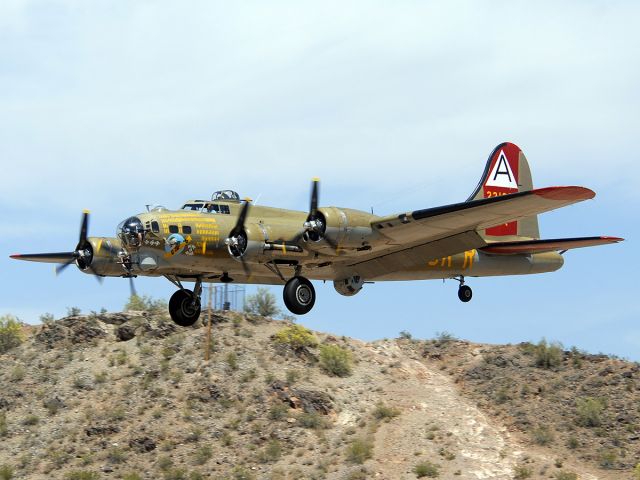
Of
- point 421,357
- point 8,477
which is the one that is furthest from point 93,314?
point 421,357

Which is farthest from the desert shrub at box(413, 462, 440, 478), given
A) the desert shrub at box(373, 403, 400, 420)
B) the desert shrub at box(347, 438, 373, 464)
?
the desert shrub at box(373, 403, 400, 420)

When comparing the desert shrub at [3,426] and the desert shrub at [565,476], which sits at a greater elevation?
the desert shrub at [3,426]

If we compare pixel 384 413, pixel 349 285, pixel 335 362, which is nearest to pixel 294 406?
pixel 384 413

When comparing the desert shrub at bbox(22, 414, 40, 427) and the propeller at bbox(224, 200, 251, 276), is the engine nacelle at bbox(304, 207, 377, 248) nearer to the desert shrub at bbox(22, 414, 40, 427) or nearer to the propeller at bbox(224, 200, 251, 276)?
the propeller at bbox(224, 200, 251, 276)

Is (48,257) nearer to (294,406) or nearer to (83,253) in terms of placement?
(83,253)

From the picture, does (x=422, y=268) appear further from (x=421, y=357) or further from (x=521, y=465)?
(x=421, y=357)

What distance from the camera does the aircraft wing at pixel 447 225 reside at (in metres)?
28.2

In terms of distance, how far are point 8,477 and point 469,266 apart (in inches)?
816

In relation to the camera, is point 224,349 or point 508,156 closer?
point 508,156

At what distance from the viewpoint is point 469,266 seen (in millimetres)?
36000

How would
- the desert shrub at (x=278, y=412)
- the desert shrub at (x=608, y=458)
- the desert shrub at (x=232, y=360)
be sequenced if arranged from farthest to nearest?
the desert shrub at (x=232, y=360)
the desert shrub at (x=278, y=412)
the desert shrub at (x=608, y=458)

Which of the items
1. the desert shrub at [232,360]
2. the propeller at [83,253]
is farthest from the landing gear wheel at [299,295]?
the desert shrub at [232,360]

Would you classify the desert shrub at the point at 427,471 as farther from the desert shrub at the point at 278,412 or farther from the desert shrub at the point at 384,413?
the desert shrub at the point at 278,412

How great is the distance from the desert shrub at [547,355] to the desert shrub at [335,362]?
925 centimetres
